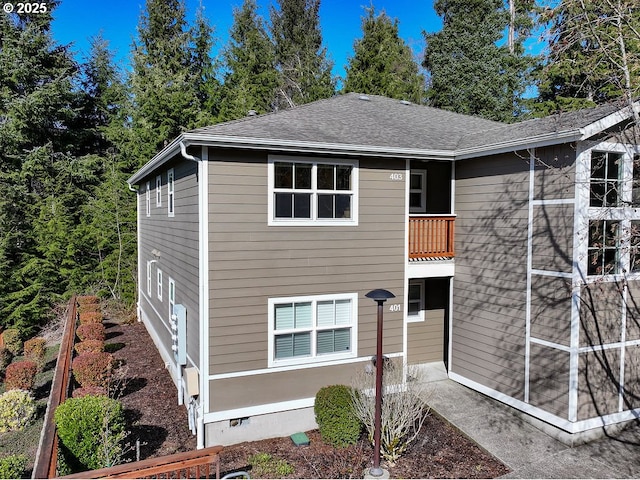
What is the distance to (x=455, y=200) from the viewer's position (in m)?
9.23

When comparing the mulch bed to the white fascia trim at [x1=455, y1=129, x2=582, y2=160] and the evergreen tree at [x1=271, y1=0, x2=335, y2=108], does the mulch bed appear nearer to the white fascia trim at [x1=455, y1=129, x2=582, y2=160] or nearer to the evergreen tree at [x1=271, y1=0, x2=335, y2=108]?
the white fascia trim at [x1=455, y1=129, x2=582, y2=160]

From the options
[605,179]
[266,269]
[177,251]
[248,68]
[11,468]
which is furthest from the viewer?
[248,68]

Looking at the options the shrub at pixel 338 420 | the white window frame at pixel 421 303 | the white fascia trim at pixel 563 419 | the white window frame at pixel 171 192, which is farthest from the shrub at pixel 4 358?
the white fascia trim at pixel 563 419

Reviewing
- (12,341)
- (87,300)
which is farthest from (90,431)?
(87,300)

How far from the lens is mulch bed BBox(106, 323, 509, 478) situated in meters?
6.27

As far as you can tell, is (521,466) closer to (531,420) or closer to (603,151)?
(531,420)

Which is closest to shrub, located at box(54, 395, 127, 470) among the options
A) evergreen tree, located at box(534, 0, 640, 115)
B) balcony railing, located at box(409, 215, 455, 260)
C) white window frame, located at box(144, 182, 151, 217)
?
balcony railing, located at box(409, 215, 455, 260)

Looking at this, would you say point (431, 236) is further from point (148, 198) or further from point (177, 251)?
point (148, 198)

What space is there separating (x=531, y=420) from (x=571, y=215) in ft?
11.9

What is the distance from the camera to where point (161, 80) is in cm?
2209

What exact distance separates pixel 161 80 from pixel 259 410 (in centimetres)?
1990

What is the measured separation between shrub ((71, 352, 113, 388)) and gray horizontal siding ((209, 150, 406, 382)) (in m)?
3.44

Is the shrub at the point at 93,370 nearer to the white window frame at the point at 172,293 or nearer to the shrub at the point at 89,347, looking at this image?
the shrub at the point at 89,347

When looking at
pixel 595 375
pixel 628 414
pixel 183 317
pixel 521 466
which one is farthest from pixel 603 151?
pixel 183 317
